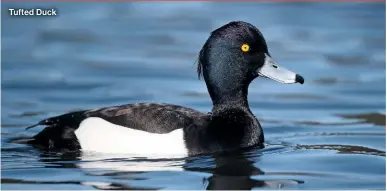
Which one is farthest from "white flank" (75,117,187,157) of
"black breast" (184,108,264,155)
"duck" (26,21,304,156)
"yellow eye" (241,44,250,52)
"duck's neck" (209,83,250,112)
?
"yellow eye" (241,44,250,52)

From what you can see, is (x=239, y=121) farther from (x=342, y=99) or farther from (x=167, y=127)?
(x=342, y=99)

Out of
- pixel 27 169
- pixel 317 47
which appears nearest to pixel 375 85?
pixel 317 47

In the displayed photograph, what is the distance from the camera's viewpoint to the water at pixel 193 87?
30.7 ft

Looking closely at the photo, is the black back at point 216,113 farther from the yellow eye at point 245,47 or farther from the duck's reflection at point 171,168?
the duck's reflection at point 171,168

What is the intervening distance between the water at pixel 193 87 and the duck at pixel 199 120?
0.51 ft

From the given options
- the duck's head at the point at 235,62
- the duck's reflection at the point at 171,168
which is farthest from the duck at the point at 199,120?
the duck's reflection at the point at 171,168

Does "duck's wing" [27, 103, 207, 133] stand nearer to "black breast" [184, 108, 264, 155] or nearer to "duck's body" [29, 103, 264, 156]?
"duck's body" [29, 103, 264, 156]

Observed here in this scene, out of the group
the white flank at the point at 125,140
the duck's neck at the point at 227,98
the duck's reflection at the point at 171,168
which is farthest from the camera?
the duck's neck at the point at 227,98

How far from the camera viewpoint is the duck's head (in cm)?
1024

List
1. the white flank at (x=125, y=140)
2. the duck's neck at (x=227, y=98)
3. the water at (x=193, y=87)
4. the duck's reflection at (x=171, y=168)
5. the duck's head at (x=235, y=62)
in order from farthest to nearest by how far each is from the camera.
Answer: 1. the duck's neck at (x=227, y=98)
2. the duck's head at (x=235, y=62)
3. the white flank at (x=125, y=140)
4. the water at (x=193, y=87)
5. the duck's reflection at (x=171, y=168)

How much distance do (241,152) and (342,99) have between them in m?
4.03

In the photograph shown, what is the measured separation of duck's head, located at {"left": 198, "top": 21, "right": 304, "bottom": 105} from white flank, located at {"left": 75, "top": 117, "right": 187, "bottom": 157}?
84cm

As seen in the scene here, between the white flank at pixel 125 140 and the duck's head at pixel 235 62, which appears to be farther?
the duck's head at pixel 235 62

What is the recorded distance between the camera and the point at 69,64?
15.9 m
